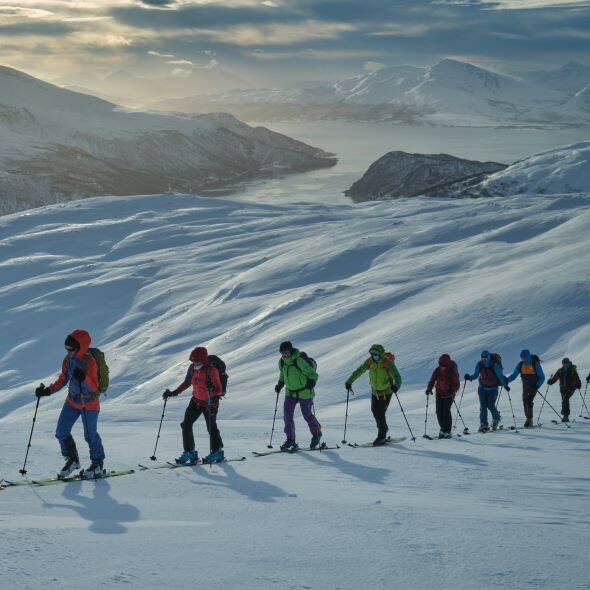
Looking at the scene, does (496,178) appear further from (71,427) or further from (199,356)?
(71,427)

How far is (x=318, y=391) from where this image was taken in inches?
806

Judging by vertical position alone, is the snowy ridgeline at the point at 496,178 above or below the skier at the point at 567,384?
above

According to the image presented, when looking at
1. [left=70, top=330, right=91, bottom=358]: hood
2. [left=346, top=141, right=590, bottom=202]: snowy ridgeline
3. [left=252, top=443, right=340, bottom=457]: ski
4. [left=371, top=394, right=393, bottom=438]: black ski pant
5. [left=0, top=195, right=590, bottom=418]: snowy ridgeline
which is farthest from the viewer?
[left=346, top=141, right=590, bottom=202]: snowy ridgeline

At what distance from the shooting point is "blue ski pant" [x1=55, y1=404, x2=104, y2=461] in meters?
8.87

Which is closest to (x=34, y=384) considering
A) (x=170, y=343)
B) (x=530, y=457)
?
(x=170, y=343)

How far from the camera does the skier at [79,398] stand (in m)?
8.67

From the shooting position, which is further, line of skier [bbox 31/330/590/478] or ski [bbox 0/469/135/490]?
line of skier [bbox 31/330/590/478]

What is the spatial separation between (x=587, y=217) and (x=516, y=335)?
19253mm

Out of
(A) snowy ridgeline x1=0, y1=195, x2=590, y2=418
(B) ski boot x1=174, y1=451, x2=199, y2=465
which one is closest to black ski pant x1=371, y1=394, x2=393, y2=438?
(B) ski boot x1=174, y1=451, x2=199, y2=465

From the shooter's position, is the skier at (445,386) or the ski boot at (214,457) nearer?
the ski boot at (214,457)

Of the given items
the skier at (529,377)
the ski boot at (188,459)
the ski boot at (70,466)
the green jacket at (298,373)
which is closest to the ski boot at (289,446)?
the green jacket at (298,373)

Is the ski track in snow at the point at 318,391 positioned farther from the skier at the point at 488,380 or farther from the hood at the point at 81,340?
the hood at the point at 81,340

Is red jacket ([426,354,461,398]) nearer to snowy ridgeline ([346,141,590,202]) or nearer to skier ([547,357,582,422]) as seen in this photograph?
skier ([547,357,582,422])

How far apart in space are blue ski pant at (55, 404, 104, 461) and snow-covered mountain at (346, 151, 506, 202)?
160571mm
